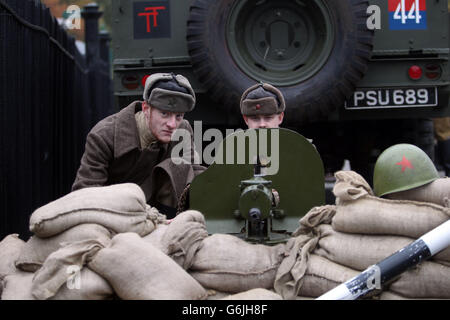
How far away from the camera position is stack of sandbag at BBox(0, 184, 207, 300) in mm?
2346

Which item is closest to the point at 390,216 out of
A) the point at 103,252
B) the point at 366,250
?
the point at 366,250

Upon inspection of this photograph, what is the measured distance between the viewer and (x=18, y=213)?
186 inches

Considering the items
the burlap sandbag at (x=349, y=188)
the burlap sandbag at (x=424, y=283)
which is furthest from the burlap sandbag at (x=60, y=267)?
the burlap sandbag at (x=424, y=283)

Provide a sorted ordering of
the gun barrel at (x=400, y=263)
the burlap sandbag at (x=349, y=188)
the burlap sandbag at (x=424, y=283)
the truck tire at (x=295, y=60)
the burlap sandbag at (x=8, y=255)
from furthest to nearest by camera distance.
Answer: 1. the truck tire at (x=295, y=60)
2. the burlap sandbag at (x=8, y=255)
3. the burlap sandbag at (x=349, y=188)
4. the burlap sandbag at (x=424, y=283)
5. the gun barrel at (x=400, y=263)

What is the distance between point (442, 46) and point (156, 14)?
229 cm

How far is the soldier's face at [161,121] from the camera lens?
3504 millimetres

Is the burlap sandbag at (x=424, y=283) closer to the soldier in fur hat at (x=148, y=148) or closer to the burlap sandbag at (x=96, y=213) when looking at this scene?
the burlap sandbag at (x=96, y=213)

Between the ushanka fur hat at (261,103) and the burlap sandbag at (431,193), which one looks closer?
the burlap sandbag at (431,193)

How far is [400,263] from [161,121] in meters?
1.55

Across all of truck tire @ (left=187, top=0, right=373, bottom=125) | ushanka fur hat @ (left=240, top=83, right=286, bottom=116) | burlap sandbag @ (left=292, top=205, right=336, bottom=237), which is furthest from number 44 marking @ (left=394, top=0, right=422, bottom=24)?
burlap sandbag @ (left=292, top=205, right=336, bottom=237)

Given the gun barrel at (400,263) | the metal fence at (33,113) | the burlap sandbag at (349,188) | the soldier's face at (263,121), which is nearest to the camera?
the gun barrel at (400,263)

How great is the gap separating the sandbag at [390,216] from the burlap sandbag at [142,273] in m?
0.58

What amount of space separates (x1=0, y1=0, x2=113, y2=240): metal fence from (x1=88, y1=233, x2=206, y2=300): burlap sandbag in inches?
83.4
